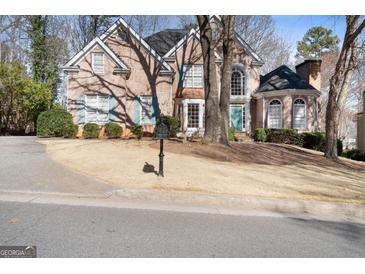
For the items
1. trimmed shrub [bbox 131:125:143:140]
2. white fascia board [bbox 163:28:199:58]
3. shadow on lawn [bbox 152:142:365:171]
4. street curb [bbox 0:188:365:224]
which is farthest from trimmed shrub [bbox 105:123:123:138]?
street curb [bbox 0:188:365:224]

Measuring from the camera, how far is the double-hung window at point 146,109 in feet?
66.7

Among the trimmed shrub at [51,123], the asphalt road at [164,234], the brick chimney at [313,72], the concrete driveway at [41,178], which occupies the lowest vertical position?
the asphalt road at [164,234]

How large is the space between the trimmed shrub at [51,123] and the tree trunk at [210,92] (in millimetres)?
9519

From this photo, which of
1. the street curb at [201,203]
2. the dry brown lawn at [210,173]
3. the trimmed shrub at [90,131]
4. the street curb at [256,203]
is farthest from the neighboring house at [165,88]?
the street curb at [256,203]

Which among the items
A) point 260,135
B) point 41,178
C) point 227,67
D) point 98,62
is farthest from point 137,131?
point 41,178

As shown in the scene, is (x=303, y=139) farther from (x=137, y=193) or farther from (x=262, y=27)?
(x=262, y=27)

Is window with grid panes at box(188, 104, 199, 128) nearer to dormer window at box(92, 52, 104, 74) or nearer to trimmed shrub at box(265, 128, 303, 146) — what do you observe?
trimmed shrub at box(265, 128, 303, 146)

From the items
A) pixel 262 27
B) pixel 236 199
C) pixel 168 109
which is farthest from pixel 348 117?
pixel 236 199

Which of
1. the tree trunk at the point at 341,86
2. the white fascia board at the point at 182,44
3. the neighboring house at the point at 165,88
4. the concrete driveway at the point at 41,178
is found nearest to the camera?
the concrete driveway at the point at 41,178

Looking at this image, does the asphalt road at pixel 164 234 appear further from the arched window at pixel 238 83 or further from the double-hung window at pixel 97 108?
the arched window at pixel 238 83

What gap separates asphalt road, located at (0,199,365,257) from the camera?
3570 mm

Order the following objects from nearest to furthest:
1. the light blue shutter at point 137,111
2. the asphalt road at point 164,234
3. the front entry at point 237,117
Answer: the asphalt road at point 164,234 < the light blue shutter at point 137,111 < the front entry at point 237,117

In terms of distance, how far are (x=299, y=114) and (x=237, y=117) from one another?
4.68 m

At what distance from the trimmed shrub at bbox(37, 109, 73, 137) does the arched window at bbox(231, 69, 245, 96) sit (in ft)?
42.9
